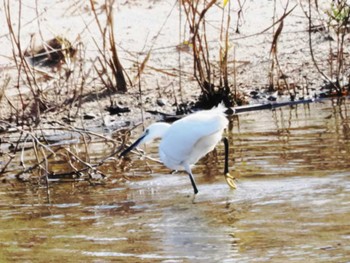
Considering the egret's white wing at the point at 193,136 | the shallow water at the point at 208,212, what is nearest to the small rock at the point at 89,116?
the shallow water at the point at 208,212

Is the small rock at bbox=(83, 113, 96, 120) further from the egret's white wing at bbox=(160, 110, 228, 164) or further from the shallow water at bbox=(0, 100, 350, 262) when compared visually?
the egret's white wing at bbox=(160, 110, 228, 164)

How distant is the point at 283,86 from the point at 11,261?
650 centimetres

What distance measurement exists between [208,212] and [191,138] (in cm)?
84

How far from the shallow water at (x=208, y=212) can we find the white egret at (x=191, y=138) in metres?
0.22

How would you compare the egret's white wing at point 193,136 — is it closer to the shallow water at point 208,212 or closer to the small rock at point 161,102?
the shallow water at point 208,212

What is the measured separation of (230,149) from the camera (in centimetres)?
884

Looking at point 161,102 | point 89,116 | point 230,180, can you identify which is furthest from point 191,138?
point 161,102

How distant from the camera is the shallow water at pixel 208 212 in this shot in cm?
561

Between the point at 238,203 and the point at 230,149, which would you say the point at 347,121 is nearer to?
the point at 230,149

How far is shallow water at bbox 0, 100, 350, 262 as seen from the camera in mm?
5605

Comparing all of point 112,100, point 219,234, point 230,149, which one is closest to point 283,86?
point 112,100

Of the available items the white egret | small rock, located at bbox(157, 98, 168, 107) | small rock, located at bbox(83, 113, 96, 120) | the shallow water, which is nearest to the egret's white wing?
the white egret

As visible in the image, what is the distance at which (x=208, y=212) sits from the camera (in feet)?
21.9

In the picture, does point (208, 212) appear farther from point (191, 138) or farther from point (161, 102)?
point (161, 102)
